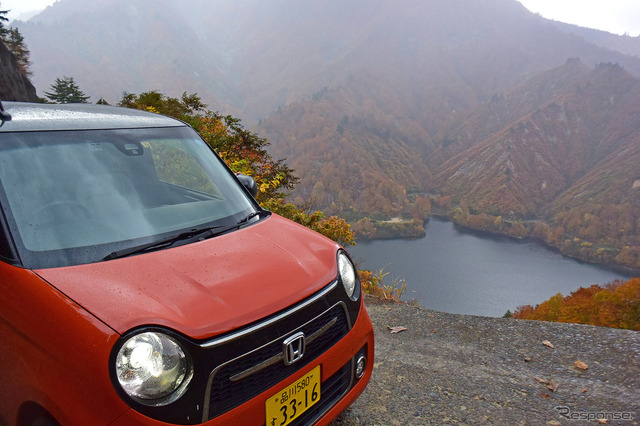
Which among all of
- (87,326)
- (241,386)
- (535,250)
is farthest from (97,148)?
(535,250)

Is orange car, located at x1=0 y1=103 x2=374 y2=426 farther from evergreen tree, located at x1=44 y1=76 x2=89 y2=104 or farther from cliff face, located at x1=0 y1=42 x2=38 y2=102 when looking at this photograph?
evergreen tree, located at x1=44 y1=76 x2=89 y2=104

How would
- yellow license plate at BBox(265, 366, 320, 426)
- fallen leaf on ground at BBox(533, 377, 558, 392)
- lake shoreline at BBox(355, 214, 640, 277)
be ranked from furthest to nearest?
lake shoreline at BBox(355, 214, 640, 277) → fallen leaf on ground at BBox(533, 377, 558, 392) → yellow license plate at BBox(265, 366, 320, 426)

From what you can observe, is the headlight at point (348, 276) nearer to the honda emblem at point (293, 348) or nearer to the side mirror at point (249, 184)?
the honda emblem at point (293, 348)

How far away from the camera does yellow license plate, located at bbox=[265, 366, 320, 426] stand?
167 centimetres

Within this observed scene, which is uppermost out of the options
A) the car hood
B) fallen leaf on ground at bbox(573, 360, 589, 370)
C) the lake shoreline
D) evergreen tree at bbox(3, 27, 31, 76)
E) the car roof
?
evergreen tree at bbox(3, 27, 31, 76)

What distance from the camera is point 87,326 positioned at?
1408mm

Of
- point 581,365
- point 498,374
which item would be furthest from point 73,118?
point 581,365

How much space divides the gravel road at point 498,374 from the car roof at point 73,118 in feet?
8.15

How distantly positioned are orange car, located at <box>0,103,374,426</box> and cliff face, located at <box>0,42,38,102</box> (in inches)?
735

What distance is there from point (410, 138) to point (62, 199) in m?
184

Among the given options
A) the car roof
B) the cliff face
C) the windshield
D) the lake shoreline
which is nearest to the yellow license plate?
the windshield

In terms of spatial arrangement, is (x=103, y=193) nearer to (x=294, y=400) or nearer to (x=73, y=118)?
(x=73, y=118)

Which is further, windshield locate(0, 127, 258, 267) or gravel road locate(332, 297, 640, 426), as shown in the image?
gravel road locate(332, 297, 640, 426)

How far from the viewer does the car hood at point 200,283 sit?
1.49 m
